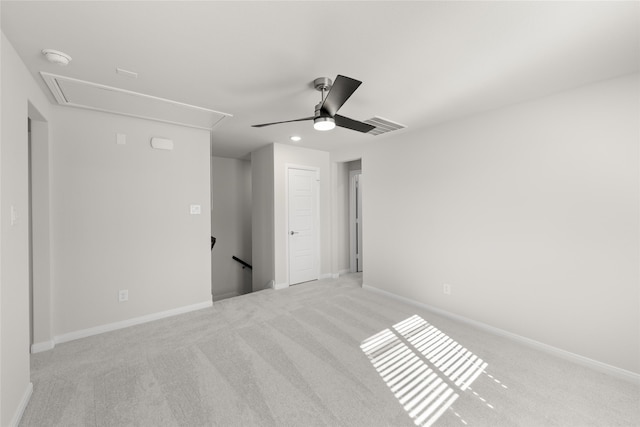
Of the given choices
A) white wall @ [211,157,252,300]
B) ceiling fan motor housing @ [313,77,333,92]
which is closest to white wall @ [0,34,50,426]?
ceiling fan motor housing @ [313,77,333,92]

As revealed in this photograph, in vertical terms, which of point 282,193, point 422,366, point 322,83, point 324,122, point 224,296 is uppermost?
point 322,83

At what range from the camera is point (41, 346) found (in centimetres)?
261

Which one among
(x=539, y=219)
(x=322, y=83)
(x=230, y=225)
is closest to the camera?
(x=322, y=83)

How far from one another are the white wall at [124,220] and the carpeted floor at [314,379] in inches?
16.3

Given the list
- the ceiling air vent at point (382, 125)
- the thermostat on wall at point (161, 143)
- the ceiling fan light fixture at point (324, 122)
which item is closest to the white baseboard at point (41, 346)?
the thermostat on wall at point (161, 143)

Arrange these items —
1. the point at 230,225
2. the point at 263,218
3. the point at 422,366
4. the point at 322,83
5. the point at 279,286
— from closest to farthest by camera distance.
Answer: the point at 322,83
the point at 422,366
the point at 279,286
the point at 263,218
the point at 230,225

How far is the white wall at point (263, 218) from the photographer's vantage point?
4645 millimetres

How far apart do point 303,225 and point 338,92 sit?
318 centimetres

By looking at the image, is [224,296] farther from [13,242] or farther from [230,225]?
[13,242]

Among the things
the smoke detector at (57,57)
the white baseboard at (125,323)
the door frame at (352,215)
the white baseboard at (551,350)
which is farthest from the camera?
the door frame at (352,215)

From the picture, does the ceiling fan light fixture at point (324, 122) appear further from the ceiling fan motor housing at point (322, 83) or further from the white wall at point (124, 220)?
the white wall at point (124, 220)

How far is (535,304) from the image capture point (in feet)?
8.81

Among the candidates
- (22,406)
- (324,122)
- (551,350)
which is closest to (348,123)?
(324,122)

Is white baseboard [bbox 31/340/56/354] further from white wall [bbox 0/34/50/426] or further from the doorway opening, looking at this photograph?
the doorway opening
